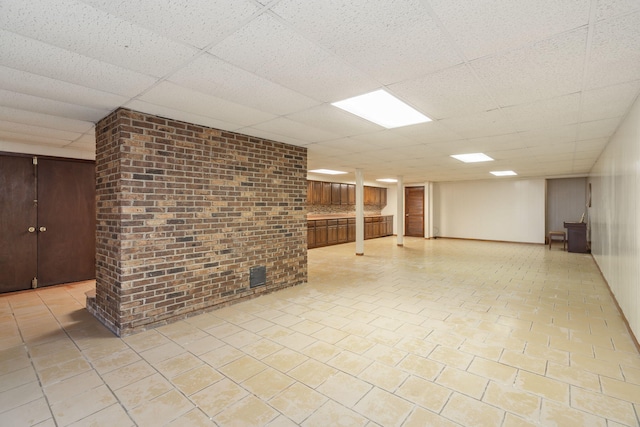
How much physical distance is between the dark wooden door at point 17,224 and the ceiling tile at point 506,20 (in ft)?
20.5

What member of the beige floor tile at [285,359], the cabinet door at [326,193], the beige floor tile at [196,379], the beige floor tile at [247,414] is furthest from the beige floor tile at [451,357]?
the cabinet door at [326,193]

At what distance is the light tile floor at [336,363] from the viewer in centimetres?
192

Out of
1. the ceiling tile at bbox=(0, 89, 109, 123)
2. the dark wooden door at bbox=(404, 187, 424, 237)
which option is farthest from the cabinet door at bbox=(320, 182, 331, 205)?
the ceiling tile at bbox=(0, 89, 109, 123)

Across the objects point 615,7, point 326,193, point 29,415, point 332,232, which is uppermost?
point 615,7

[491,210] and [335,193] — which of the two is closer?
[335,193]

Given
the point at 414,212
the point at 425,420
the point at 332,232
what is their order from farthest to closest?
the point at 414,212, the point at 332,232, the point at 425,420

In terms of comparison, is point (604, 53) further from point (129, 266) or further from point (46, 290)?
point (46, 290)

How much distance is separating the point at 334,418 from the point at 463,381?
1.07 meters

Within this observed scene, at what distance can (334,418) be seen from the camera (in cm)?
186

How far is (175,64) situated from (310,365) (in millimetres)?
2525

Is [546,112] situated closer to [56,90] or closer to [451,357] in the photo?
[451,357]

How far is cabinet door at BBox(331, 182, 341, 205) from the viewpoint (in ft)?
35.1

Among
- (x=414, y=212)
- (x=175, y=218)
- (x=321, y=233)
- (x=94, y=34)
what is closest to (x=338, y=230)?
(x=321, y=233)

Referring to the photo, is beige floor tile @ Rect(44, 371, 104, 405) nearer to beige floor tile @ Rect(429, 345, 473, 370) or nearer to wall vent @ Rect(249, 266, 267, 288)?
wall vent @ Rect(249, 266, 267, 288)
